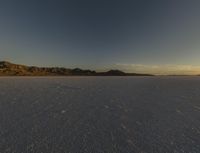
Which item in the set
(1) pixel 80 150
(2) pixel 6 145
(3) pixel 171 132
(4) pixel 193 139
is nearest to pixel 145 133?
(3) pixel 171 132

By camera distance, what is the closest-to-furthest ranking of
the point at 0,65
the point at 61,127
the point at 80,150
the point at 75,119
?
the point at 80,150 → the point at 61,127 → the point at 75,119 → the point at 0,65

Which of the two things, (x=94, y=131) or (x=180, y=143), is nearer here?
(x=180, y=143)

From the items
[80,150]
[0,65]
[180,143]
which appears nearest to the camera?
[80,150]

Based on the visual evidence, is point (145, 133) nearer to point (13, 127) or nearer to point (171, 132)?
point (171, 132)

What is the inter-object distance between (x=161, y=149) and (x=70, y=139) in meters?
2.59

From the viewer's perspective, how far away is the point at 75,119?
20.4 feet

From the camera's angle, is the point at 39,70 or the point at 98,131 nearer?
the point at 98,131

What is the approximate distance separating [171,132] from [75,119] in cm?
365

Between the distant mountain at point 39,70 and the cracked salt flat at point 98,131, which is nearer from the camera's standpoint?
the cracked salt flat at point 98,131

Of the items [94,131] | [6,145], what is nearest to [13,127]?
[6,145]

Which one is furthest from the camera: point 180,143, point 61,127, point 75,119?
point 75,119

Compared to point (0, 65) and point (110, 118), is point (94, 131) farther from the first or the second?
point (0, 65)

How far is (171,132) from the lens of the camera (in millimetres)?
5051

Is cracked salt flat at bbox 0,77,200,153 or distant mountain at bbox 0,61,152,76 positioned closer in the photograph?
cracked salt flat at bbox 0,77,200,153
